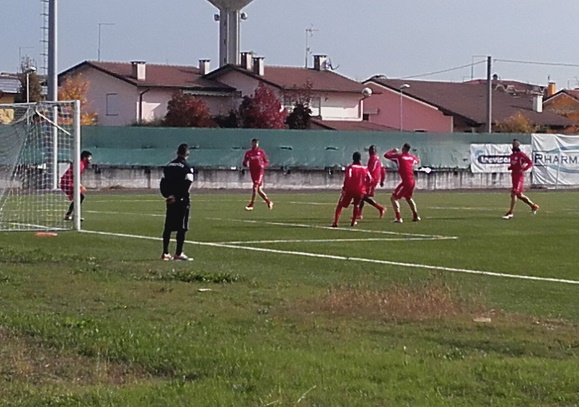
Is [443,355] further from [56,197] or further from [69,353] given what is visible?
[56,197]

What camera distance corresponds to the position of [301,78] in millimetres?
82188

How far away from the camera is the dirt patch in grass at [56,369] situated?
8.84m

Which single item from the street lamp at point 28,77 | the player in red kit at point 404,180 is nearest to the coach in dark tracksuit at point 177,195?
the player in red kit at point 404,180

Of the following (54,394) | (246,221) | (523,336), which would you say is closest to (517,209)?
(246,221)

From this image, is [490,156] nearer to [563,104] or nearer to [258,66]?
[258,66]

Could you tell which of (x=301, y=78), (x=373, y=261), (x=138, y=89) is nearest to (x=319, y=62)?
(x=301, y=78)

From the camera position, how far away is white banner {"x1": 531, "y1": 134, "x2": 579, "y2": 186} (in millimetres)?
56312

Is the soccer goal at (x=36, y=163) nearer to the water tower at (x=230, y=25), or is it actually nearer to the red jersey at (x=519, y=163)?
the red jersey at (x=519, y=163)

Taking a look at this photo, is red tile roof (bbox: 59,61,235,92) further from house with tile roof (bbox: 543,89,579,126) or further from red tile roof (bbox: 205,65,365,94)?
house with tile roof (bbox: 543,89,579,126)

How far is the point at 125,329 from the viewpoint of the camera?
10914 millimetres

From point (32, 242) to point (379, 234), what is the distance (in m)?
7.20

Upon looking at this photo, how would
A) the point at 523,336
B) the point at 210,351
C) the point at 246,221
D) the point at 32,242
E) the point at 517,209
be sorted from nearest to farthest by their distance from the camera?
the point at 210,351 < the point at 523,336 < the point at 32,242 < the point at 246,221 < the point at 517,209

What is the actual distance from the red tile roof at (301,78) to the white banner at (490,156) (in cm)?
2345

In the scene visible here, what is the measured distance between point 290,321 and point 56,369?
303 cm
